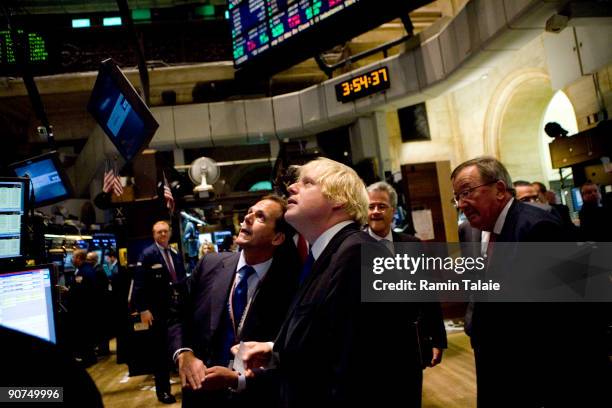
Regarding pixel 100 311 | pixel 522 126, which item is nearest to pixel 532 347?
pixel 100 311

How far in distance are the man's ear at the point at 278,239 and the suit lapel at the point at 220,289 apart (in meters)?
0.24

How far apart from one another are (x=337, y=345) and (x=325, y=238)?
0.46 m

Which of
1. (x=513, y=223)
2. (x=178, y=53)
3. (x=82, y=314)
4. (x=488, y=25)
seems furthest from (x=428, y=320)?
(x=178, y=53)

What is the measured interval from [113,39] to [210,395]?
11552mm

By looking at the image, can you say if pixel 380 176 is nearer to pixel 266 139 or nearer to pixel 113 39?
pixel 266 139

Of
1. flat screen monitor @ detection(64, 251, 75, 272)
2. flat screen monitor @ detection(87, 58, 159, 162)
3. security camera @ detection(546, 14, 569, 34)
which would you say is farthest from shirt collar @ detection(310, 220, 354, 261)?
flat screen monitor @ detection(64, 251, 75, 272)

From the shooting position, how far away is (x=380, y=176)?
9.27 metres

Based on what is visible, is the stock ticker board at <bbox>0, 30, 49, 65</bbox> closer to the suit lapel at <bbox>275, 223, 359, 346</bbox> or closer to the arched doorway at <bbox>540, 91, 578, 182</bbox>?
the suit lapel at <bbox>275, 223, 359, 346</bbox>

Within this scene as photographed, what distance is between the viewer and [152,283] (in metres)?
4.71

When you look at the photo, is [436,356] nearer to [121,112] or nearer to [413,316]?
[413,316]

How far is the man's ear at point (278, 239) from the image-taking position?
207 cm

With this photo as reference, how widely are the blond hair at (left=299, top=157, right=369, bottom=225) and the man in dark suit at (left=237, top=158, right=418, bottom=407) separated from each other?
21cm

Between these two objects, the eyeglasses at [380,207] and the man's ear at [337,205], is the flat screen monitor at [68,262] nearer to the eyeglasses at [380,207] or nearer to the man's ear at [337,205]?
the eyeglasses at [380,207]

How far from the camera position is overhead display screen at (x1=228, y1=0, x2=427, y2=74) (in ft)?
19.1
